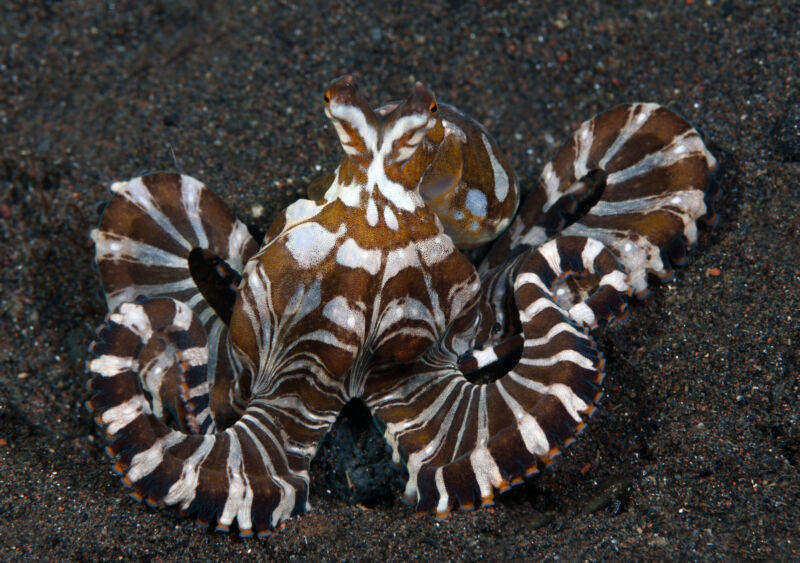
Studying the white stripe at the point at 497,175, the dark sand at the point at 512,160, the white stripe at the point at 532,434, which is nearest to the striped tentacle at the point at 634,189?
the dark sand at the point at 512,160

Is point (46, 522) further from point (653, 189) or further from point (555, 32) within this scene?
point (555, 32)

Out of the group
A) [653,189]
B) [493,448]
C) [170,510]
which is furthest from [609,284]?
[170,510]

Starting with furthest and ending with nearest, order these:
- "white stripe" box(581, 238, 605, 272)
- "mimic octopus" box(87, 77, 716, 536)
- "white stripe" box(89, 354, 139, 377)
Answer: "white stripe" box(581, 238, 605, 272)
"white stripe" box(89, 354, 139, 377)
"mimic octopus" box(87, 77, 716, 536)

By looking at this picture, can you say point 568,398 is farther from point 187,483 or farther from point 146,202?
point 146,202

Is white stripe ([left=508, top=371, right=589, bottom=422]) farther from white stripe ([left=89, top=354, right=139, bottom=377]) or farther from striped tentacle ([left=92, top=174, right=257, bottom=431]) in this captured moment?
white stripe ([left=89, top=354, right=139, bottom=377])

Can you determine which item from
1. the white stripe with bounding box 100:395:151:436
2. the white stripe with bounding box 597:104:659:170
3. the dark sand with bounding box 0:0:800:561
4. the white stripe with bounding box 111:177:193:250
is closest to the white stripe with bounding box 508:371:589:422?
the dark sand with bounding box 0:0:800:561

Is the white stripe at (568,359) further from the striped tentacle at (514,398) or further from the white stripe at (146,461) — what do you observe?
the white stripe at (146,461)
